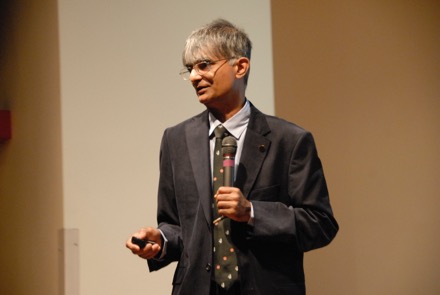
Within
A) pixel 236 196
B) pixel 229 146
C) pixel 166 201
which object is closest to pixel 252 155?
pixel 229 146

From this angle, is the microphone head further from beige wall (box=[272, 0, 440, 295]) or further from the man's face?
beige wall (box=[272, 0, 440, 295])

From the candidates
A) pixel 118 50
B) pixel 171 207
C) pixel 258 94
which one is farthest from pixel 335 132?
pixel 171 207

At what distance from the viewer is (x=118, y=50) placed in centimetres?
342

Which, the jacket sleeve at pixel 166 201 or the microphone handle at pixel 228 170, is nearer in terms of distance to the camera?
the microphone handle at pixel 228 170

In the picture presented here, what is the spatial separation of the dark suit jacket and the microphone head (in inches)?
3.1

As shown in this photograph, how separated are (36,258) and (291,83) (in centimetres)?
200

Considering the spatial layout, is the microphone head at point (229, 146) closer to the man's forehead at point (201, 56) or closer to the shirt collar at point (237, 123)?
the shirt collar at point (237, 123)

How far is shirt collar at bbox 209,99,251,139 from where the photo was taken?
209cm

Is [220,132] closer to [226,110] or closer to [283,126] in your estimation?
[226,110]

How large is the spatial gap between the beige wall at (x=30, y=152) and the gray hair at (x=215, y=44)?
142 centimetres

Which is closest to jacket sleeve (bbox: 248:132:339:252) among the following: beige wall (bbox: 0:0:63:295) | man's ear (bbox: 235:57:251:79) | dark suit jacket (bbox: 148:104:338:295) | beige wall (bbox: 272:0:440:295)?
dark suit jacket (bbox: 148:104:338:295)

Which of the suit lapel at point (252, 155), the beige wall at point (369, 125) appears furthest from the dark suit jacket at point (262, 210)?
the beige wall at point (369, 125)

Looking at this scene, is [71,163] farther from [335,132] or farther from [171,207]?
[335,132]

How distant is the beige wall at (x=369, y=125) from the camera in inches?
195
